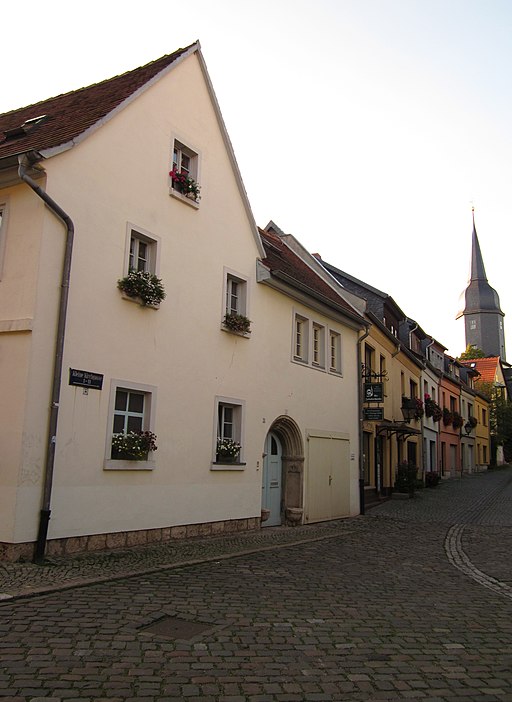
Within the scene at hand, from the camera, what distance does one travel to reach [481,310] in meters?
84.7

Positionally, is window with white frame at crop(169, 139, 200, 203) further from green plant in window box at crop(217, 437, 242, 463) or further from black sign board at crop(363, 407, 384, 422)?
black sign board at crop(363, 407, 384, 422)

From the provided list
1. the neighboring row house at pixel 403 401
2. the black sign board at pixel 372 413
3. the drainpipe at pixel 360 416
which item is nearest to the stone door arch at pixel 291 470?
the drainpipe at pixel 360 416

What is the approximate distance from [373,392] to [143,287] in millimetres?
10659

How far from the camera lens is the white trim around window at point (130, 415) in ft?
34.8

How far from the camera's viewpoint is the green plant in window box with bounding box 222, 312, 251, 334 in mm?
13734

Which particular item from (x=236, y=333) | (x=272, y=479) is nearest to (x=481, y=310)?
(x=272, y=479)

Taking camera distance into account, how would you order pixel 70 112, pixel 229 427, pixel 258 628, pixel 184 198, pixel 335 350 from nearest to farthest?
pixel 258 628, pixel 70 112, pixel 184 198, pixel 229 427, pixel 335 350

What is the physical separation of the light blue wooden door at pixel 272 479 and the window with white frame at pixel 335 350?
353 centimetres

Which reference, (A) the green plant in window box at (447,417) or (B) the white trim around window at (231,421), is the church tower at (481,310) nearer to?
(A) the green plant in window box at (447,417)

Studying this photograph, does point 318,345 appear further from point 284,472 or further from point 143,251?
point 143,251

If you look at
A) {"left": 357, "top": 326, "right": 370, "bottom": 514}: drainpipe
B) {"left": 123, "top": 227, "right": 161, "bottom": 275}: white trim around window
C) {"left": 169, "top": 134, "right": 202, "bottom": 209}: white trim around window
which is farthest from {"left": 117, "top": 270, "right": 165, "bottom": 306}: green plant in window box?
{"left": 357, "top": 326, "right": 370, "bottom": 514}: drainpipe

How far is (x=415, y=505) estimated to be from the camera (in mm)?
22422

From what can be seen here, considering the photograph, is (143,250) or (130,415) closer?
(130,415)

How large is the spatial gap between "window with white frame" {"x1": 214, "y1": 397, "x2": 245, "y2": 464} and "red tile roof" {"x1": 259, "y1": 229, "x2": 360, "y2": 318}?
11.2ft
